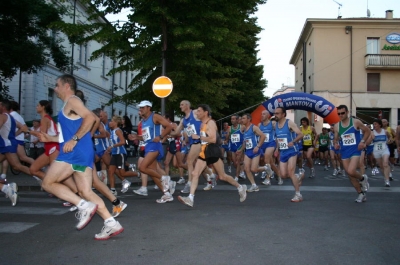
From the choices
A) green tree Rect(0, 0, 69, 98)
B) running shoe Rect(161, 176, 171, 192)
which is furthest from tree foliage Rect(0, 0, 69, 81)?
running shoe Rect(161, 176, 171, 192)

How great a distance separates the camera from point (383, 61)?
4400 centimetres

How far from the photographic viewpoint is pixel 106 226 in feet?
19.6

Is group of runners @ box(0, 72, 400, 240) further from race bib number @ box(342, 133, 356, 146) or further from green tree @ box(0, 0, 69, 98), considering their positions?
green tree @ box(0, 0, 69, 98)

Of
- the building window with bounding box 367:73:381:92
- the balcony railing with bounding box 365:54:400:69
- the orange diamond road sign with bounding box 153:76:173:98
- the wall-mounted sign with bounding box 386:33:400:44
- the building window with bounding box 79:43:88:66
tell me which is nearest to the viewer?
the orange diamond road sign with bounding box 153:76:173:98

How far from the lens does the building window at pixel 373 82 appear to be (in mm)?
45219

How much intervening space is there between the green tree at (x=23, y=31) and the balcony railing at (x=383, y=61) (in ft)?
102

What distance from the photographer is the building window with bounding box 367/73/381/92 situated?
4522 cm

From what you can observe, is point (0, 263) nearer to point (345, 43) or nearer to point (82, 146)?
point (82, 146)

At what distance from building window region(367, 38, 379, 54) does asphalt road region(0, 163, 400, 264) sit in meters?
37.6

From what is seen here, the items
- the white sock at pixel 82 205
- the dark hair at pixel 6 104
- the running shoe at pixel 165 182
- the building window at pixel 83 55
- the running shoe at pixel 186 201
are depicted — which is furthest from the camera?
the building window at pixel 83 55

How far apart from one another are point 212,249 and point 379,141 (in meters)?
10.7

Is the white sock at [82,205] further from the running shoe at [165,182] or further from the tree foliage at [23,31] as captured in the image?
the tree foliage at [23,31]

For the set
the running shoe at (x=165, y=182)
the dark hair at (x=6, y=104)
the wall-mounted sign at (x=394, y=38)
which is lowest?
the running shoe at (x=165, y=182)

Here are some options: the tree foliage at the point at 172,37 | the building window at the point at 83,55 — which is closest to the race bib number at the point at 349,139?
the tree foliage at the point at 172,37
